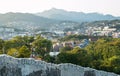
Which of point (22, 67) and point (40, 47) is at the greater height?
point (22, 67)

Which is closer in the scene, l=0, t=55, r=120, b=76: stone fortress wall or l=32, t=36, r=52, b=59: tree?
l=0, t=55, r=120, b=76: stone fortress wall

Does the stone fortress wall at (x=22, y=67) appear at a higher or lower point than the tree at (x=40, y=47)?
higher

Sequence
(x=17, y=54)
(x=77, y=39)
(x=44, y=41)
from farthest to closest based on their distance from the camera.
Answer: (x=77, y=39)
(x=44, y=41)
(x=17, y=54)

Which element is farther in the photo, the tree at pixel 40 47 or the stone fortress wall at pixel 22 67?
the tree at pixel 40 47

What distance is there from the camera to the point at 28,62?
2009 centimetres

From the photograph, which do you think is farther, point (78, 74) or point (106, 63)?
point (106, 63)

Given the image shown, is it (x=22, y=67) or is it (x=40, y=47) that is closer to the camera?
(x=22, y=67)

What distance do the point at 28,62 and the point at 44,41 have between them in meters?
19.3

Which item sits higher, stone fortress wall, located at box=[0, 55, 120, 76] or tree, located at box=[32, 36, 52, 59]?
stone fortress wall, located at box=[0, 55, 120, 76]

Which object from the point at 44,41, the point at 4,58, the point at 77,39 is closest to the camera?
the point at 4,58

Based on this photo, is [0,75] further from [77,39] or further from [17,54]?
[77,39]

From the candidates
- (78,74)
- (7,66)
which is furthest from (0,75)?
(78,74)

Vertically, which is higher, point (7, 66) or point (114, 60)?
point (7, 66)

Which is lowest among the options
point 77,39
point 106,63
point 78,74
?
point 77,39
